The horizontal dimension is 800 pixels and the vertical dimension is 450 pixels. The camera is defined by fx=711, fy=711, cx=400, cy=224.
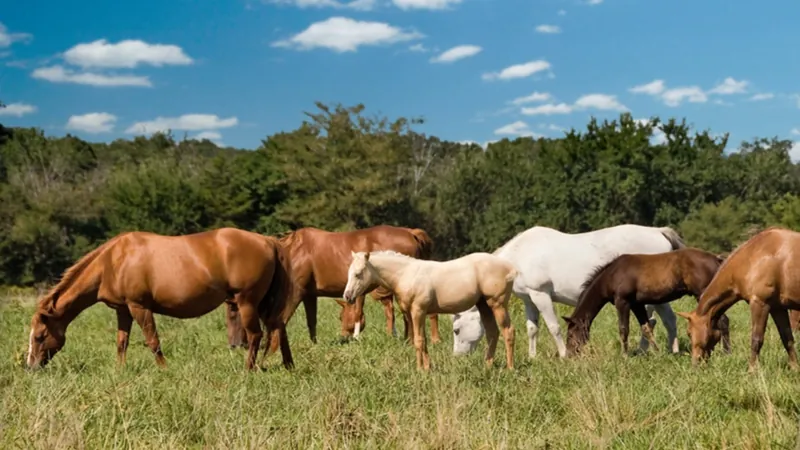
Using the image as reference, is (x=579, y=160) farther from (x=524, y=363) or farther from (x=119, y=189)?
(x=524, y=363)

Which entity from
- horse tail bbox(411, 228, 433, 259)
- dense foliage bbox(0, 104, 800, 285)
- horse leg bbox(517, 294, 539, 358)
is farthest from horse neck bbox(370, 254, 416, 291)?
dense foliage bbox(0, 104, 800, 285)

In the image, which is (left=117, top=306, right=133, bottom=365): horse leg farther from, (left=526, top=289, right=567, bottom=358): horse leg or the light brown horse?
(left=526, top=289, right=567, bottom=358): horse leg

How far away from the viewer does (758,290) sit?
7.68 metres

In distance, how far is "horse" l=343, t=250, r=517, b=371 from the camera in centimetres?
811

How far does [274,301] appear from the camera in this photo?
8898 millimetres

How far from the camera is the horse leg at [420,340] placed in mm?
7812

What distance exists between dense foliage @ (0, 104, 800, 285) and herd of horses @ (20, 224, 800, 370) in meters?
35.8

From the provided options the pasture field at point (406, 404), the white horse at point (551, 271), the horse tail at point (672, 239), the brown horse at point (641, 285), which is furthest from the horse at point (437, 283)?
the horse tail at point (672, 239)

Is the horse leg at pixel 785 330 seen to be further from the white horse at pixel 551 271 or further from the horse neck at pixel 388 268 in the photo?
the horse neck at pixel 388 268

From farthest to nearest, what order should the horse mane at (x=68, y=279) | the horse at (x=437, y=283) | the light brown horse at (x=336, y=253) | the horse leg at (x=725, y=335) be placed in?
the light brown horse at (x=336, y=253), the horse leg at (x=725, y=335), the horse mane at (x=68, y=279), the horse at (x=437, y=283)

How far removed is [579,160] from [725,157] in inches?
458

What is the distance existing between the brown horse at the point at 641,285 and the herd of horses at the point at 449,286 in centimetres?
2

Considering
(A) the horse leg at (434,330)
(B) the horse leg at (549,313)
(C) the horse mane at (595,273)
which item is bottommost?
(A) the horse leg at (434,330)

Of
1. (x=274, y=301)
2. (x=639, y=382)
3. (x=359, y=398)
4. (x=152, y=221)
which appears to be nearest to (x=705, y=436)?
(x=639, y=382)
